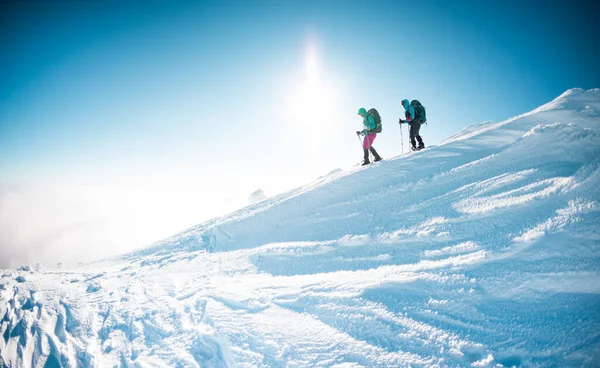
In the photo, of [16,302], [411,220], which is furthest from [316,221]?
[16,302]

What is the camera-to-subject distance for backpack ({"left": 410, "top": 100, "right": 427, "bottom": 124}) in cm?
1114

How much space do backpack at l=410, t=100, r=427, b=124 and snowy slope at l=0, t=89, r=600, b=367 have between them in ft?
8.39

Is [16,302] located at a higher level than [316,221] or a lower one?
lower

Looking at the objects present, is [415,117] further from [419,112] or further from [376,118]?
[376,118]

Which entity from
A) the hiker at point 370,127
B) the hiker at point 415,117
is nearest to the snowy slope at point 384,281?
the hiker at point 370,127

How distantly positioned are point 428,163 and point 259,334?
274 inches

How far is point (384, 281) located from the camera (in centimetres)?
468

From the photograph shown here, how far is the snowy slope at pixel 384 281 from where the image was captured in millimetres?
3510

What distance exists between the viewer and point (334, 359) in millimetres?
3861

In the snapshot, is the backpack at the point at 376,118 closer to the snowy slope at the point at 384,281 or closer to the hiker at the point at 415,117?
the hiker at the point at 415,117

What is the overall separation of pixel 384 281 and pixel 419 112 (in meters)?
8.90

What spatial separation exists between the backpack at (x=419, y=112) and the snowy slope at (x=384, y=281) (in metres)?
2.56

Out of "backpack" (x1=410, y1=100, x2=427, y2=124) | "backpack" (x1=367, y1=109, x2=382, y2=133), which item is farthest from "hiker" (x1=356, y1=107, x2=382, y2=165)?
"backpack" (x1=410, y1=100, x2=427, y2=124)

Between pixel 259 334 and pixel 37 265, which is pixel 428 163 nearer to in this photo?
pixel 259 334
